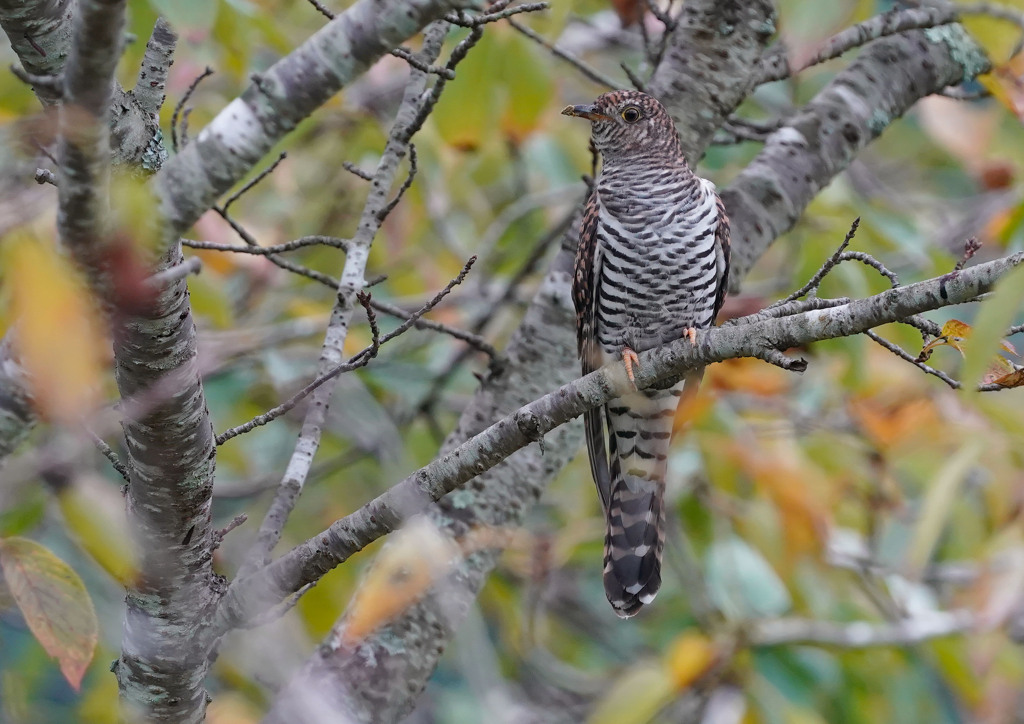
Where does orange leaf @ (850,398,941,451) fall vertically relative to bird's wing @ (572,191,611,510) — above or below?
below

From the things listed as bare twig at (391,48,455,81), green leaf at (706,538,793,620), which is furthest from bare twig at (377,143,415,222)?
green leaf at (706,538,793,620)

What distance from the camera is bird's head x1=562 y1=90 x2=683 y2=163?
278 cm

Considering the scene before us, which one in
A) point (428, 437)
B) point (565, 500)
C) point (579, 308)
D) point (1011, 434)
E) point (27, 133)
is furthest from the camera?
point (565, 500)

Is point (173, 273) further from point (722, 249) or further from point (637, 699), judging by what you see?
point (637, 699)

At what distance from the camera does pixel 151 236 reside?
1.07 metres

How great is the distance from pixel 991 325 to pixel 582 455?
10.6 feet

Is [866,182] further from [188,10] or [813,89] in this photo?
[188,10]

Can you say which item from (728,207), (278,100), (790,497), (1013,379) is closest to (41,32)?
(278,100)

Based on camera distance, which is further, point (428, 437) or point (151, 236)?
point (428, 437)

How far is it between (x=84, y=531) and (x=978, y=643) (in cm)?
257

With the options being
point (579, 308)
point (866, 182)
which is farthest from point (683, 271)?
point (866, 182)

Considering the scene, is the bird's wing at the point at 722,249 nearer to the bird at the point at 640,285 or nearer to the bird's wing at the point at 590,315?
the bird at the point at 640,285

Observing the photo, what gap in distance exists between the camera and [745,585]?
11.4 feet

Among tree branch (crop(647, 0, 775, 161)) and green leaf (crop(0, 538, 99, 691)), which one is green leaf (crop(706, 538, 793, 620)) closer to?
tree branch (crop(647, 0, 775, 161))
